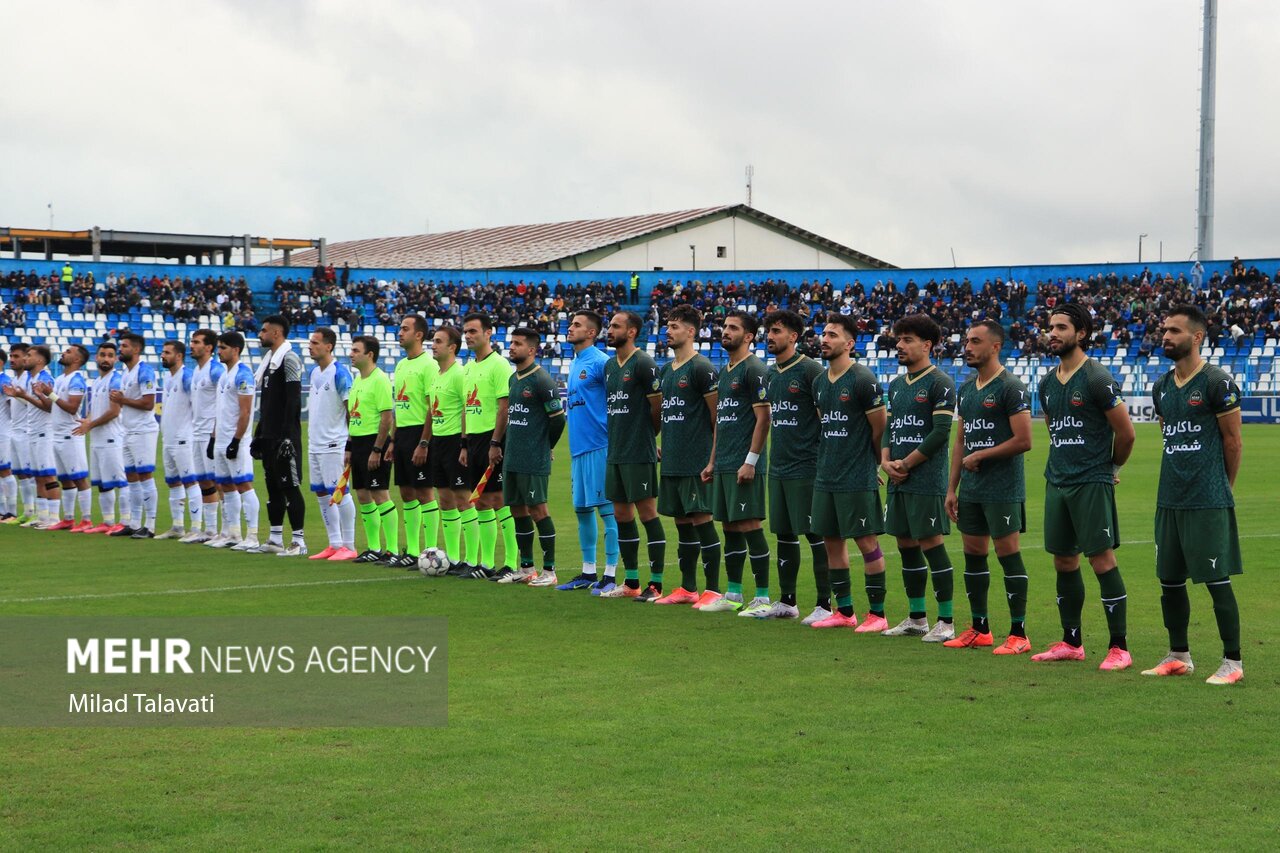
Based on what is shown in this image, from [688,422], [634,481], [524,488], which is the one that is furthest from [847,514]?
[524,488]

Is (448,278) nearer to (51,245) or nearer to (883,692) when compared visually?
(51,245)

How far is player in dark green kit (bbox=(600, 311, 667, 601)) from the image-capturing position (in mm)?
12594

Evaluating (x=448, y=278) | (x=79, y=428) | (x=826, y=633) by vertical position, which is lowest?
(x=826, y=633)

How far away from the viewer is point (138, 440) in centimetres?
1814

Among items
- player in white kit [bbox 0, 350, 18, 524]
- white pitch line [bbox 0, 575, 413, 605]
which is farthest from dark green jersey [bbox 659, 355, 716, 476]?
player in white kit [bbox 0, 350, 18, 524]

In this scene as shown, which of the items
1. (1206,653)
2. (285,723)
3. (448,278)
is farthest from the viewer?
(448,278)

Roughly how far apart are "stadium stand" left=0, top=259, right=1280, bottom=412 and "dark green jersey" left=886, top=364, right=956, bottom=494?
40068 millimetres

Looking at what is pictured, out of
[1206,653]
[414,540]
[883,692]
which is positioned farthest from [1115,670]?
[414,540]

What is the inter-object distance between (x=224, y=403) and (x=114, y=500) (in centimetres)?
364

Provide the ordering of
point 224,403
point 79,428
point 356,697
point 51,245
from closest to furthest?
point 356,697 < point 224,403 < point 79,428 < point 51,245

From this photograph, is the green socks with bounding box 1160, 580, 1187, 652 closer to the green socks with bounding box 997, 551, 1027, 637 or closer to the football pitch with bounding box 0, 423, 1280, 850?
the football pitch with bounding box 0, 423, 1280, 850

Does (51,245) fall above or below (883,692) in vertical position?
above

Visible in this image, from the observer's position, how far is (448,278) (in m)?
65.8

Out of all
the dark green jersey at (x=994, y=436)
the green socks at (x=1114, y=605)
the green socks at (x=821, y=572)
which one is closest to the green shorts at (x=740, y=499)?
the green socks at (x=821, y=572)
